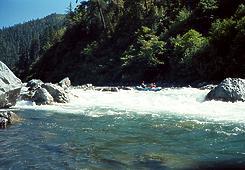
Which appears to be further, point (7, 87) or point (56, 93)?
point (56, 93)

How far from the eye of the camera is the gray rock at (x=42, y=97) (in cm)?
3198

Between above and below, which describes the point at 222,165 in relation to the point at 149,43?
below

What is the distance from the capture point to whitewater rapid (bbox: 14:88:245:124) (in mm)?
24328

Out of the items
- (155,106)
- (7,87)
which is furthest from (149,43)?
(7,87)

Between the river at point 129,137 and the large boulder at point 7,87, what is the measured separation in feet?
4.43

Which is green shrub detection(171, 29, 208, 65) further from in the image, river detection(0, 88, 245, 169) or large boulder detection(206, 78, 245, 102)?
river detection(0, 88, 245, 169)

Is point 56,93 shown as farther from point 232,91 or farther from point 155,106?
point 232,91

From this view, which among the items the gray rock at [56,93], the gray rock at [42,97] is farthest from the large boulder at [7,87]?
the gray rock at [56,93]

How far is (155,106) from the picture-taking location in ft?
97.7

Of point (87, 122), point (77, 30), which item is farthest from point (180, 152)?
point (77, 30)

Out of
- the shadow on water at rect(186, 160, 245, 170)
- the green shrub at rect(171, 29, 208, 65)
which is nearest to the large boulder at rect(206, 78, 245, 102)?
the shadow on water at rect(186, 160, 245, 170)

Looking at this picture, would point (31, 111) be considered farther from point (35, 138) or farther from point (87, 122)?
point (35, 138)

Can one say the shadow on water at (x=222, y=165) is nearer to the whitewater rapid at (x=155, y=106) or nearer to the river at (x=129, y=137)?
the river at (x=129, y=137)

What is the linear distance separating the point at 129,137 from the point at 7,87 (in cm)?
1143
